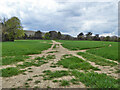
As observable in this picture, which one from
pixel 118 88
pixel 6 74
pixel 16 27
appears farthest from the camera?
pixel 16 27

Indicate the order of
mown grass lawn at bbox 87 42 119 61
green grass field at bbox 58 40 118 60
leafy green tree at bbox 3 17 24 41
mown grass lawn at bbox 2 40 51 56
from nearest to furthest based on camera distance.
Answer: mown grass lawn at bbox 87 42 119 61 → green grass field at bbox 58 40 118 60 → mown grass lawn at bbox 2 40 51 56 → leafy green tree at bbox 3 17 24 41

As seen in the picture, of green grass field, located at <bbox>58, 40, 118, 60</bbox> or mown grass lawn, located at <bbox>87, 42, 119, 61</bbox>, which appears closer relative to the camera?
mown grass lawn, located at <bbox>87, 42, 119, 61</bbox>

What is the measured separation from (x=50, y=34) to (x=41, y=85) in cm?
13182

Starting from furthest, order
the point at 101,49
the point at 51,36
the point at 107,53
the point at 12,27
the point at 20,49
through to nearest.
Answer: the point at 51,36 → the point at 12,27 → the point at 101,49 → the point at 20,49 → the point at 107,53

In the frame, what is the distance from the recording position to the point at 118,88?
131 inches

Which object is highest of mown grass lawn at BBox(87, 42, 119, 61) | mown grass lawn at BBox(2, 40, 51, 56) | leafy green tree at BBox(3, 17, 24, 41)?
leafy green tree at BBox(3, 17, 24, 41)

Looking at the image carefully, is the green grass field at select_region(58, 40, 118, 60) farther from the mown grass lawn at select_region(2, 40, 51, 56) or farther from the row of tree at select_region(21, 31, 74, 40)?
the row of tree at select_region(21, 31, 74, 40)

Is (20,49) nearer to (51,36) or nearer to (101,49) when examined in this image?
(101,49)

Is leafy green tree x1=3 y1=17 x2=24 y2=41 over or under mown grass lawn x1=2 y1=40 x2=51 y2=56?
over

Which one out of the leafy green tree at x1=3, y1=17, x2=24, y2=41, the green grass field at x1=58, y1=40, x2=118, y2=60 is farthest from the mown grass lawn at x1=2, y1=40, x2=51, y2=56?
the leafy green tree at x1=3, y1=17, x2=24, y2=41

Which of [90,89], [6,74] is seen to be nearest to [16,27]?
[6,74]

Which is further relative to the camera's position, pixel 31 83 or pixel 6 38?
pixel 6 38

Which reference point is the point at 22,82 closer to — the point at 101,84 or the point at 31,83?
the point at 31,83

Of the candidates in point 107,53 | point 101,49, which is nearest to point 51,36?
point 101,49
